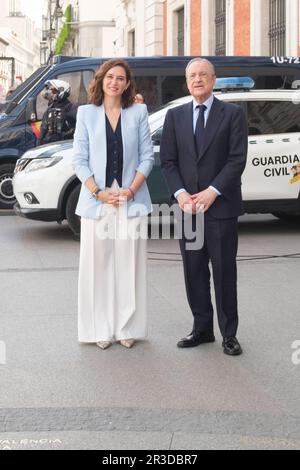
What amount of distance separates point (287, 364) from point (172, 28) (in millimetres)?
28774

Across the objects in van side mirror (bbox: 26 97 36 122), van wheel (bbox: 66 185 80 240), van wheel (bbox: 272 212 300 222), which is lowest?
van wheel (bbox: 272 212 300 222)


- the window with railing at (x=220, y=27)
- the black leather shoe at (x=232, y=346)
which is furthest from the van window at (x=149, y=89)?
the window with railing at (x=220, y=27)

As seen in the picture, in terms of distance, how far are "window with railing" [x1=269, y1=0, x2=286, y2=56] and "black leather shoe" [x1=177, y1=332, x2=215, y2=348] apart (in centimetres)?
1696

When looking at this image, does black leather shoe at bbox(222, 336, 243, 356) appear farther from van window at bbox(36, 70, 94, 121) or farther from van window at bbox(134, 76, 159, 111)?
van window at bbox(36, 70, 94, 121)

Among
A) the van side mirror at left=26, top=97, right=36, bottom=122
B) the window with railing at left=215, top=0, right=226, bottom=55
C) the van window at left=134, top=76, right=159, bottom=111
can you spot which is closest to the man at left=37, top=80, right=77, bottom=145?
the van side mirror at left=26, top=97, right=36, bottom=122

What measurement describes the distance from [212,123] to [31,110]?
365 inches

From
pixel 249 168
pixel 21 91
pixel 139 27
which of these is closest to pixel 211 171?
pixel 249 168

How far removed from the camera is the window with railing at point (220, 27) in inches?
1097

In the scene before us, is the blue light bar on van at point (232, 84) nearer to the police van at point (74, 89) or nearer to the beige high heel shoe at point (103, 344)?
the police van at point (74, 89)

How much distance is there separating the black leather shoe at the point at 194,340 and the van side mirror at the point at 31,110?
9.09 meters

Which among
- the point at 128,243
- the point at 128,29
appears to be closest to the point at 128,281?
the point at 128,243

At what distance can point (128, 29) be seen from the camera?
41.4 metres

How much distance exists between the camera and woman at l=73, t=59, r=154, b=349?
6316 mm

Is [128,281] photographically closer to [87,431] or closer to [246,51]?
[87,431]
